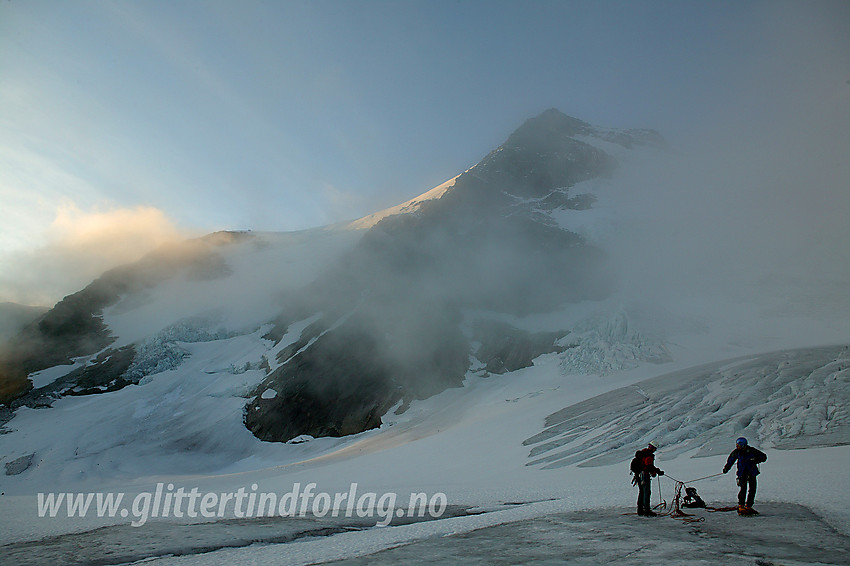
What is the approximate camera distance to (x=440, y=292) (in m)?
92.3

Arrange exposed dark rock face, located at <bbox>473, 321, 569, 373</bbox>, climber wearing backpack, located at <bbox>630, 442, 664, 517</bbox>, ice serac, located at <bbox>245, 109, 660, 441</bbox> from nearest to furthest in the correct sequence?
climber wearing backpack, located at <bbox>630, 442, 664, 517</bbox> → ice serac, located at <bbox>245, 109, 660, 441</bbox> → exposed dark rock face, located at <bbox>473, 321, 569, 373</bbox>

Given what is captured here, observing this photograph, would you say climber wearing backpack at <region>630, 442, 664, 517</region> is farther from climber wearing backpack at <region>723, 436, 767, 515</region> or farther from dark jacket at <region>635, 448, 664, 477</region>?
climber wearing backpack at <region>723, 436, 767, 515</region>

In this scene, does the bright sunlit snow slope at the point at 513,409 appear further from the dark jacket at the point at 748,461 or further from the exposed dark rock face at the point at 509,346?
the exposed dark rock face at the point at 509,346

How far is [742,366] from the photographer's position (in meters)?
36.8

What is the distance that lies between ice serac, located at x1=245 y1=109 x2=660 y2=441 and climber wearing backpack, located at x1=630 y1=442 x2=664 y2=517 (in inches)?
2153

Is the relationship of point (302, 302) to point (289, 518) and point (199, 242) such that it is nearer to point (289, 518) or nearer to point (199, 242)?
point (199, 242)

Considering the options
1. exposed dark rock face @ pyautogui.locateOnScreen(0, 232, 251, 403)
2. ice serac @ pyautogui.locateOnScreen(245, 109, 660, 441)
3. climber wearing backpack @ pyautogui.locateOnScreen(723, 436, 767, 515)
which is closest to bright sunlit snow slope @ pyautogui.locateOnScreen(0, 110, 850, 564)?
climber wearing backpack @ pyautogui.locateOnScreen(723, 436, 767, 515)

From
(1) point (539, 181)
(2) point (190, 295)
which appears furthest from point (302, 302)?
(1) point (539, 181)

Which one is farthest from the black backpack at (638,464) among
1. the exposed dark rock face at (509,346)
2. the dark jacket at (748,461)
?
the exposed dark rock face at (509,346)

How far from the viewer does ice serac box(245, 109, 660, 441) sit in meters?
68.9

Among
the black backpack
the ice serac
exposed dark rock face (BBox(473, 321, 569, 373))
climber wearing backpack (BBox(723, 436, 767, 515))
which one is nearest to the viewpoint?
climber wearing backpack (BBox(723, 436, 767, 515))

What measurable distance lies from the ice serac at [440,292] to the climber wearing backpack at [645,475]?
54697mm

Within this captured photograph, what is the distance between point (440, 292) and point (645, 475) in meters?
80.9

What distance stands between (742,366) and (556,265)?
6080 centimetres
